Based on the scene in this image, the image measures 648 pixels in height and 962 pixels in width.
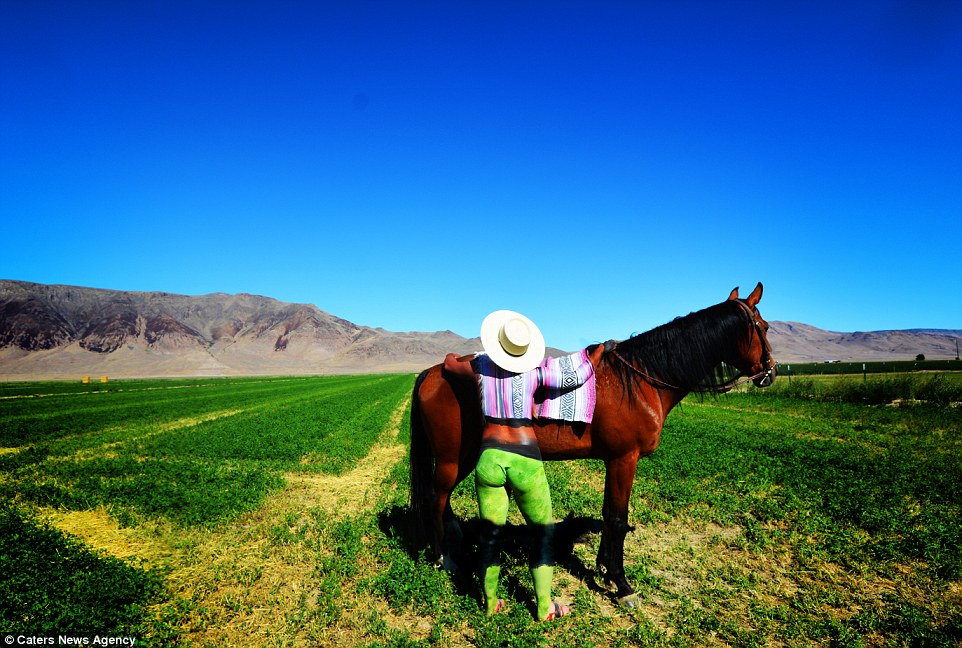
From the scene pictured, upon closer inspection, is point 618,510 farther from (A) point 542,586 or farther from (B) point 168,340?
(B) point 168,340

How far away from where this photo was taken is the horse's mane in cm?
518

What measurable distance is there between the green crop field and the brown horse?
77 cm

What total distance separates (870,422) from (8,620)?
2196 centimetres

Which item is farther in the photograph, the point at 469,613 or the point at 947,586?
the point at 947,586

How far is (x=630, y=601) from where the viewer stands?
4.70 metres

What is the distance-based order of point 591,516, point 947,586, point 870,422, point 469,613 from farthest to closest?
point 870,422
point 591,516
point 947,586
point 469,613

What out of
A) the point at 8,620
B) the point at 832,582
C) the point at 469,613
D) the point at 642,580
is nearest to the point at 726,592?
the point at 642,580

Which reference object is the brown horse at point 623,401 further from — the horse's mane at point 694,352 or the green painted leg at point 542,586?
the green painted leg at point 542,586

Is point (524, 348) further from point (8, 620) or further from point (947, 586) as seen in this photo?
point (947, 586)

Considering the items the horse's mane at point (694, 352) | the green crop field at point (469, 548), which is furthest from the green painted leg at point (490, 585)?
the horse's mane at point (694, 352)

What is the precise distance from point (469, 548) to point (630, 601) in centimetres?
214

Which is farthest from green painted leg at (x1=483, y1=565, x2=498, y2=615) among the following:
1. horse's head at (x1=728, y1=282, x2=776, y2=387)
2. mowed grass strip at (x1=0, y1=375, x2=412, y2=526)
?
mowed grass strip at (x1=0, y1=375, x2=412, y2=526)

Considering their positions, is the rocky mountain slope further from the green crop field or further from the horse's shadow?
the horse's shadow

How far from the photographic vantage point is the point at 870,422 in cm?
1648
